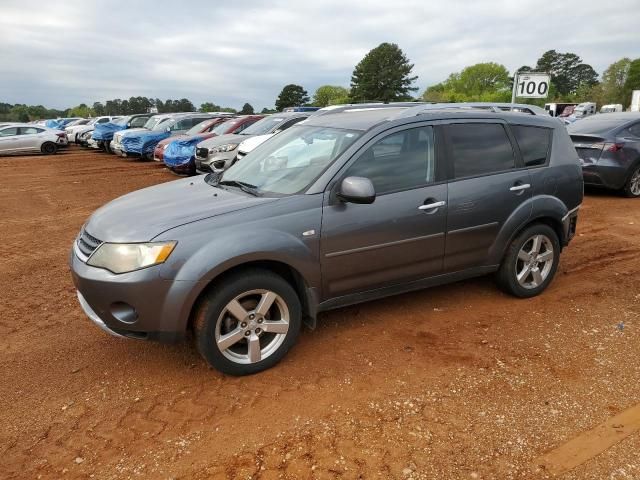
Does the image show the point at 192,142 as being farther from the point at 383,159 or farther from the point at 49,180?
the point at 383,159

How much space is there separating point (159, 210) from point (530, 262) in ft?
10.7

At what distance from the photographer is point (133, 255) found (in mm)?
2971

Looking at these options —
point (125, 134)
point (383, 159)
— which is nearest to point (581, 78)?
point (125, 134)

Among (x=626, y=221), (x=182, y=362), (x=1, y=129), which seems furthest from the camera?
(x=1, y=129)

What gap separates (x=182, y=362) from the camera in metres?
3.48

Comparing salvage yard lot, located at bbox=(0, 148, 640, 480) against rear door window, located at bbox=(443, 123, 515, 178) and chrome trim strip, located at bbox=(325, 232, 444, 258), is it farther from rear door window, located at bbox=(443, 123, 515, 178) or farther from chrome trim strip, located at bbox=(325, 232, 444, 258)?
rear door window, located at bbox=(443, 123, 515, 178)


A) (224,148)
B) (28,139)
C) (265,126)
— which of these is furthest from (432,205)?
(28,139)

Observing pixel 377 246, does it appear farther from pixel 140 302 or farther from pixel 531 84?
pixel 531 84

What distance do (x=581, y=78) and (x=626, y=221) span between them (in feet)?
408

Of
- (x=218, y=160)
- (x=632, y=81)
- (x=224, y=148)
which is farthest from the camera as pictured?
(x=632, y=81)

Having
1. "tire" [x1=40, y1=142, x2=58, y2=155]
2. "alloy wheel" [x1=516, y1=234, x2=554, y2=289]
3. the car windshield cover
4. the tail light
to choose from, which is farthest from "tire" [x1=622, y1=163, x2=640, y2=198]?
"tire" [x1=40, y1=142, x2=58, y2=155]

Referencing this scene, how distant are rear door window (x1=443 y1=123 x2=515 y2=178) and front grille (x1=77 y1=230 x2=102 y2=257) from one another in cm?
274

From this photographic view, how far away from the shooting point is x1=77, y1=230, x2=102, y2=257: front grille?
3.18 meters

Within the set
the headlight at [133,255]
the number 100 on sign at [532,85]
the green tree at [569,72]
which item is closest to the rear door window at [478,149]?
the headlight at [133,255]
